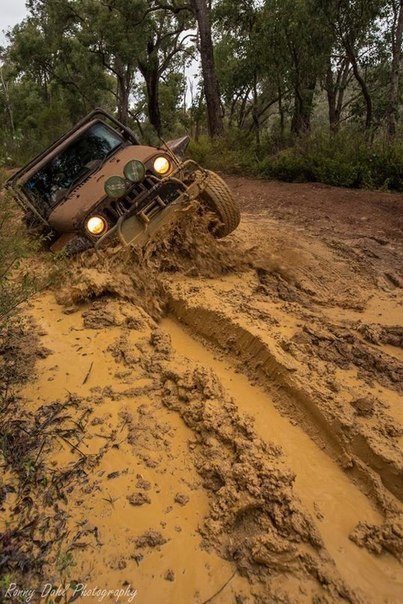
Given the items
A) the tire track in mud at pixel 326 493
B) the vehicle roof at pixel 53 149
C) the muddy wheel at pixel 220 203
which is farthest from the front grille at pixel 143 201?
the tire track in mud at pixel 326 493

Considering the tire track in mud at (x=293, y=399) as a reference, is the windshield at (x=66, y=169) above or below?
above

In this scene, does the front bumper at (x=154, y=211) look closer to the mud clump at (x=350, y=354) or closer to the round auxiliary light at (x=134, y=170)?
the round auxiliary light at (x=134, y=170)

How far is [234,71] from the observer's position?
16000 millimetres

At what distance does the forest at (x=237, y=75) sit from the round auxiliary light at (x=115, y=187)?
96 centimetres

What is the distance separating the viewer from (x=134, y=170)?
4.34 metres

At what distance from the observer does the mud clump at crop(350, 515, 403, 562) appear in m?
1.97

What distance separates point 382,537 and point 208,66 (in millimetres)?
13137

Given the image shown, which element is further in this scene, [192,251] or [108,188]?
[192,251]

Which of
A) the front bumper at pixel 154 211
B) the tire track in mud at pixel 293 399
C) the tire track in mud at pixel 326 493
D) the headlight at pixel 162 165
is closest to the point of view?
the tire track in mud at pixel 326 493

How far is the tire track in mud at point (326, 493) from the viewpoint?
1.87 metres

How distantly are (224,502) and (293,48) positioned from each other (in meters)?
12.8

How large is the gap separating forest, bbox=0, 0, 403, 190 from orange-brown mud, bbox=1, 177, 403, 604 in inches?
81.3

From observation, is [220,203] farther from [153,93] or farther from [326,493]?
[153,93]

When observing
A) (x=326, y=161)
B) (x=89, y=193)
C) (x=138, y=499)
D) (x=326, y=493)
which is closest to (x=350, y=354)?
(x=326, y=493)
